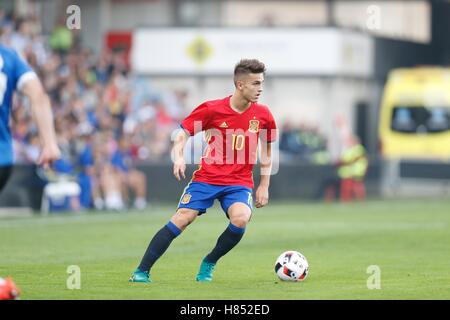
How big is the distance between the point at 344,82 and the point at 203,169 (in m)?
27.7

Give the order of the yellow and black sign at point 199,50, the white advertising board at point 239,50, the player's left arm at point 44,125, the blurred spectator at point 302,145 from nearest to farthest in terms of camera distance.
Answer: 1. the player's left arm at point 44,125
2. the blurred spectator at point 302,145
3. the white advertising board at point 239,50
4. the yellow and black sign at point 199,50

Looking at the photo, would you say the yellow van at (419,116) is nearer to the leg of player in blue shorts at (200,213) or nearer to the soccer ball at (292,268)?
the soccer ball at (292,268)

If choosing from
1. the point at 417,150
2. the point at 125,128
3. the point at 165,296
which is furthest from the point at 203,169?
the point at 417,150

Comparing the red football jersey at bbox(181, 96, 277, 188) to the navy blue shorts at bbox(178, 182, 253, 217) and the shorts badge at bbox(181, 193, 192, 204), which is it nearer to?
the navy blue shorts at bbox(178, 182, 253, 217)

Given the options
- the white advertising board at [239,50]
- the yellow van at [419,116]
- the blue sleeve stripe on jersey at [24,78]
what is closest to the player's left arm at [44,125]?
the blue sleeve stripe on jersey at [24,78]

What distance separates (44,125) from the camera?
391 inches

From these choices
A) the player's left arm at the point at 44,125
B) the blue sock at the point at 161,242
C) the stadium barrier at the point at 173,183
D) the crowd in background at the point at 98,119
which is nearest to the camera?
the player's left arm at the point at 44,125

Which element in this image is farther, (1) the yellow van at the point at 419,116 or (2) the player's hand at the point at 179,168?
(1) the yellow van at the point at 419,116

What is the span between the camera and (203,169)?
1264 centimetres

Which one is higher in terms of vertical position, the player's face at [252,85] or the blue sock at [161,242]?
the player's face at [252,85]

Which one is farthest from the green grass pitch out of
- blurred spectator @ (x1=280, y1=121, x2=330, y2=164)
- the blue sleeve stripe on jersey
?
blurred spectator @ (x1=280, y1=121, x2=330, y2=164)

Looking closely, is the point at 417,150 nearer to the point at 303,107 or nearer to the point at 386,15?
the point at 303,107

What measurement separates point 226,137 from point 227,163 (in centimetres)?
26

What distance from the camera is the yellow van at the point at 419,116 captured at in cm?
3562
